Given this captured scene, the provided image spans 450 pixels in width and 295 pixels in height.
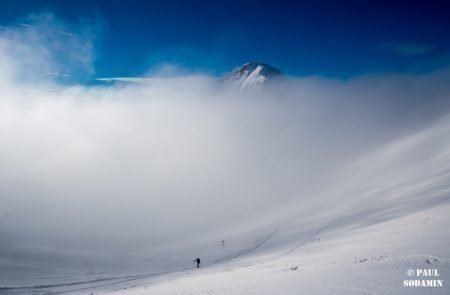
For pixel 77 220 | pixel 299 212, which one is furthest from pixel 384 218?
pixel 77 220

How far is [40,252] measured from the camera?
60.2 metres

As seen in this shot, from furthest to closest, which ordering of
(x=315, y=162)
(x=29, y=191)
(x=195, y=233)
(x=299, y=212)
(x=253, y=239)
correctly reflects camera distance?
(x=315, y=162)
(x=29, y=191)
(x=195, y=233)
(x=299, y=212)
(x=253, y=239)

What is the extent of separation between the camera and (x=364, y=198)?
58.9m

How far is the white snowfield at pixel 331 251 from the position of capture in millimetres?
16641

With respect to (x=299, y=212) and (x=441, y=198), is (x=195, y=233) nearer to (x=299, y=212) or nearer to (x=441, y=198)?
(x=299, y=212)

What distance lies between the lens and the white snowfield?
1664 centimetres

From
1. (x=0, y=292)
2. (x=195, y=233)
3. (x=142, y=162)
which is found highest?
(x=142, y=162)

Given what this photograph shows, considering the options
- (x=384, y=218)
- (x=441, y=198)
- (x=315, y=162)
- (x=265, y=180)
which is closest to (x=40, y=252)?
(x=384, y=218)

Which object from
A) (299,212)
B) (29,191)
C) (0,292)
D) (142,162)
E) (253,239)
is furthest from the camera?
(142,162)

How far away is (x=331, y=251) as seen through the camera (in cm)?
2711

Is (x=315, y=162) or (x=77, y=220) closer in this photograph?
(x=77, y=220)

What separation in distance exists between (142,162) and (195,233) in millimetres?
123186

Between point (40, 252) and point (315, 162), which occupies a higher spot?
point (315, 162)

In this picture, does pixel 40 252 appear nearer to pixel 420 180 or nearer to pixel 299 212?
pixel 299 212
